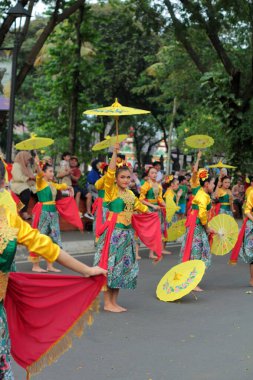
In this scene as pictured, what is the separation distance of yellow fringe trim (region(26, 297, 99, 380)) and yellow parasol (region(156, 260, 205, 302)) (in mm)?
4087

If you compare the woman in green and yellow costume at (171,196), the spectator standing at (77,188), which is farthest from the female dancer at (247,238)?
the spectator standing at (77,188)

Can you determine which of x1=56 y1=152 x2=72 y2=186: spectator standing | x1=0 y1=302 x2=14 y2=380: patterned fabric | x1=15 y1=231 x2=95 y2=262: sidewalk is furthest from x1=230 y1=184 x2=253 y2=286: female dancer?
x1=56 y1=152 x2=72 y2=186: spectator standing

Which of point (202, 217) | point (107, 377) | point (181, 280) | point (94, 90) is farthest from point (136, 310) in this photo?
point (94, 90)

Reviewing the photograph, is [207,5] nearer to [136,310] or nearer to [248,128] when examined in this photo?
[248,128]

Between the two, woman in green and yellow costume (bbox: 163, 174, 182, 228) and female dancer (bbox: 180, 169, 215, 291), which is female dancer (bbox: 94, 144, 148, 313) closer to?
female dancer (bbox: 180, 169, 215, 291)

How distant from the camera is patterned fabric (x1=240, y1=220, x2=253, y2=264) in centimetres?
949

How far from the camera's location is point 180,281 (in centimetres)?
852

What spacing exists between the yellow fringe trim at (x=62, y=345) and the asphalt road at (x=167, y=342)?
129 cm

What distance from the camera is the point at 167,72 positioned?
25.9m

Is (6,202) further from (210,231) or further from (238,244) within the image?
(238,244)

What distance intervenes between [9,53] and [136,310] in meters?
6.86

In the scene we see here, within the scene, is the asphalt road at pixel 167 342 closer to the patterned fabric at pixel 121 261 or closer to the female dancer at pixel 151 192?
the patterned fabric at pixel 121 261

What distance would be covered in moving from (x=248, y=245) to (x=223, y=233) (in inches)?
25.4

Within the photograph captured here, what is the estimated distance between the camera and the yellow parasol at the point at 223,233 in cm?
1000
